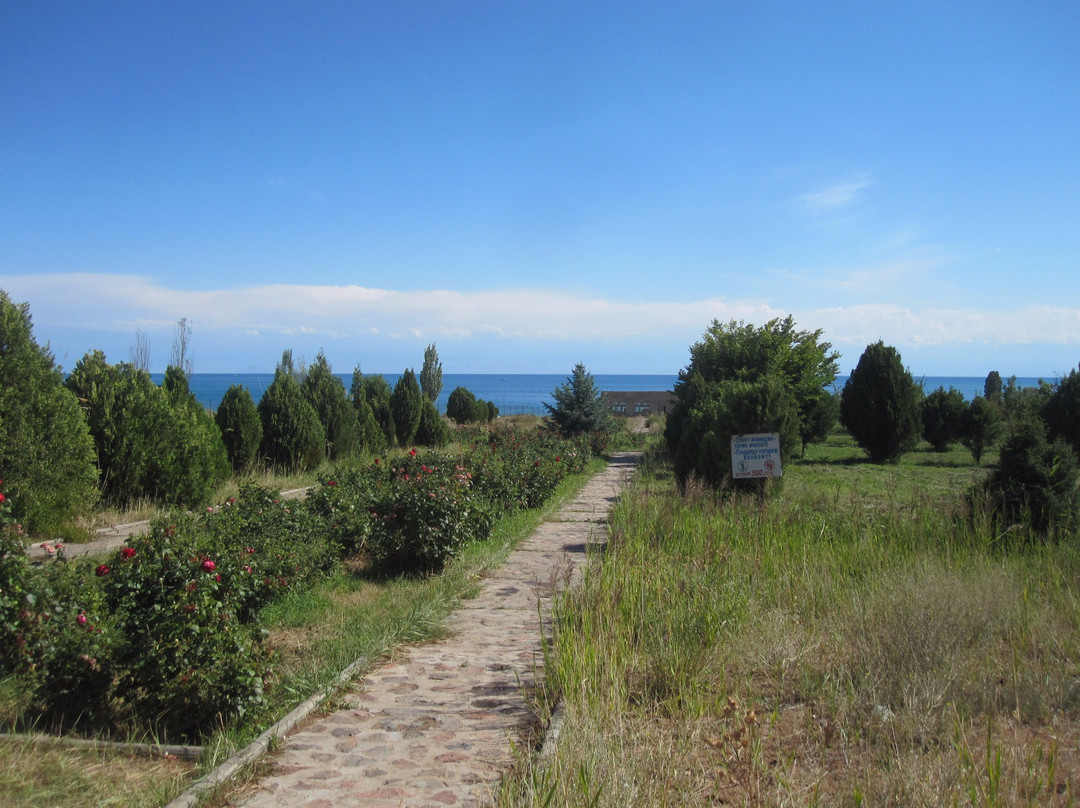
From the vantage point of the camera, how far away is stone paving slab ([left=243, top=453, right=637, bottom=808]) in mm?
3168

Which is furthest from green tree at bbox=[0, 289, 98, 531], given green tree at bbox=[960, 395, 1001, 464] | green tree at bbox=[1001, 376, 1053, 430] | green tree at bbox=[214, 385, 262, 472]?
green tree at bbox=[960, 395, 1001, 464]

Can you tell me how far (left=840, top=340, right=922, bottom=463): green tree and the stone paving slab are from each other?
19.9 metres

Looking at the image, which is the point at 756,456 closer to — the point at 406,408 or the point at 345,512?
the point at 345,512

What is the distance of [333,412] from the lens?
1766cm

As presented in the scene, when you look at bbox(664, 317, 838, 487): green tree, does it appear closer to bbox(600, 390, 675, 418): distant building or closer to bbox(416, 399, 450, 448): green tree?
bbox(416, 399, 450, 448): green tree

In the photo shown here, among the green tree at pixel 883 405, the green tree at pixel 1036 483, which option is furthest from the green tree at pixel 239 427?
the green tree at pixel 883 405

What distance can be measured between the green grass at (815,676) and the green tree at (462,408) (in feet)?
94.2

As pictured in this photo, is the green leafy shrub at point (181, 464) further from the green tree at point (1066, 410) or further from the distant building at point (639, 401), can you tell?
the distant building at point (639, 401)

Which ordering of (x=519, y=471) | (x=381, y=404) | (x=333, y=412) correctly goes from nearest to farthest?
(x=519, y=471) → (x=333, y=412) → (x=381, y=404)

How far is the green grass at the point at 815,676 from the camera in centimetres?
285

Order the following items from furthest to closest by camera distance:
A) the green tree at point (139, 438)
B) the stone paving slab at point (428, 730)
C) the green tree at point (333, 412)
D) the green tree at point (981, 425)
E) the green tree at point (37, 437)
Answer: the green tree at point (981, 425)
the green tree at point (333, 412)
the green tree at point (139, 438)
the green tree at point (37, 437)
the stone paving slab at point (428, 730)

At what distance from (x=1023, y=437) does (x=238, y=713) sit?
25.8ft

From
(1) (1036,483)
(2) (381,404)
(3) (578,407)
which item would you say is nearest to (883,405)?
(3) (578,407)

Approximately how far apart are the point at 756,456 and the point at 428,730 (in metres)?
6.96
